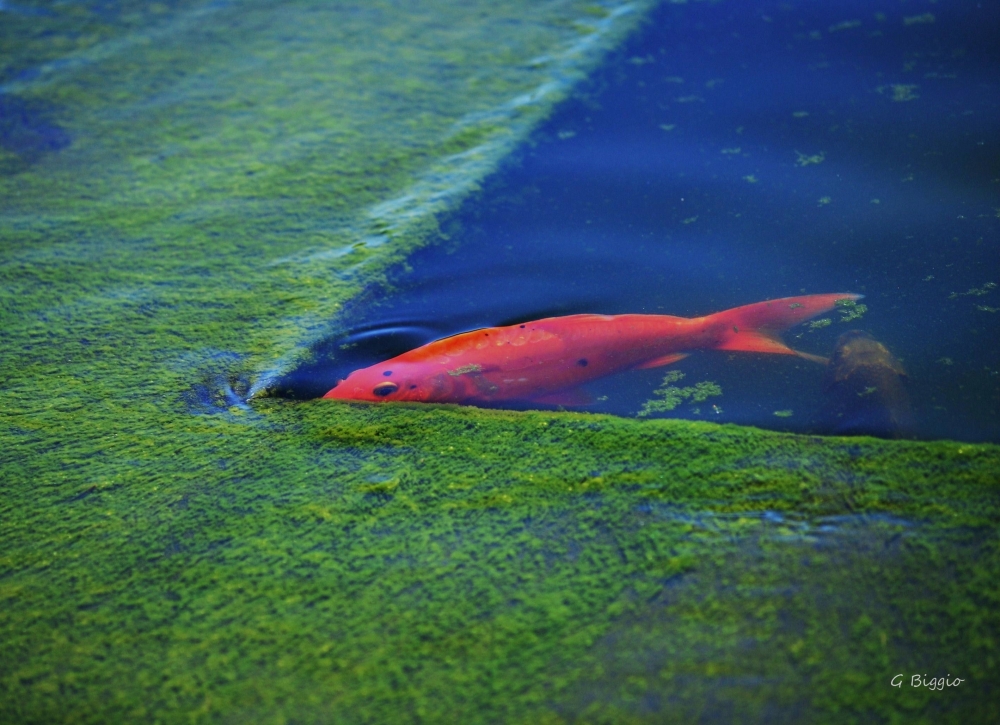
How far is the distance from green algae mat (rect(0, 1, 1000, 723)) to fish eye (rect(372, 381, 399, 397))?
66mm

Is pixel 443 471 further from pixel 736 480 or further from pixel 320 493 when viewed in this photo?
pixel 736 480

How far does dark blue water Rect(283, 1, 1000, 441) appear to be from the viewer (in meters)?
2.27

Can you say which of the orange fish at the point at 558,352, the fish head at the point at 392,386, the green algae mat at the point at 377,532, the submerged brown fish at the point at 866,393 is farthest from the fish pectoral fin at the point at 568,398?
the submerged brown fish at the point at 866,393

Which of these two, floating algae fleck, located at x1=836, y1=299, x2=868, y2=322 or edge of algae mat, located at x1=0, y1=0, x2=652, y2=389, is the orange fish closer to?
floating algae fleck, located at x1=836, y1=299, x2=868, y2=322

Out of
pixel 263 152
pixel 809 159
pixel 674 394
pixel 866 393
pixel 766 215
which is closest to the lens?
pixel 866 393

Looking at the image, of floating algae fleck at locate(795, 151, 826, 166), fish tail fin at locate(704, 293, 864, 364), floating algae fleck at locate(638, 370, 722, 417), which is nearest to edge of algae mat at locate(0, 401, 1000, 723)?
floating algae fleck at locate(638, 370, 722, 417)

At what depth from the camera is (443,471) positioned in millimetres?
1961

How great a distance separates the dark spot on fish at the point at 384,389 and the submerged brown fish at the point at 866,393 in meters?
1.19

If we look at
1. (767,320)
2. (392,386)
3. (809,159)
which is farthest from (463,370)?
(809,159)

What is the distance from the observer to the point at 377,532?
1.80m

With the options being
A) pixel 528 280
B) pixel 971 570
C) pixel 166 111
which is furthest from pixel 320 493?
pixel 166 111

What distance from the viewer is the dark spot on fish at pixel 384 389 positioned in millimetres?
2252

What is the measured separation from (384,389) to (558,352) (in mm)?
527

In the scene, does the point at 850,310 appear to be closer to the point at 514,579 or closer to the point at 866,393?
the point at 866,393
